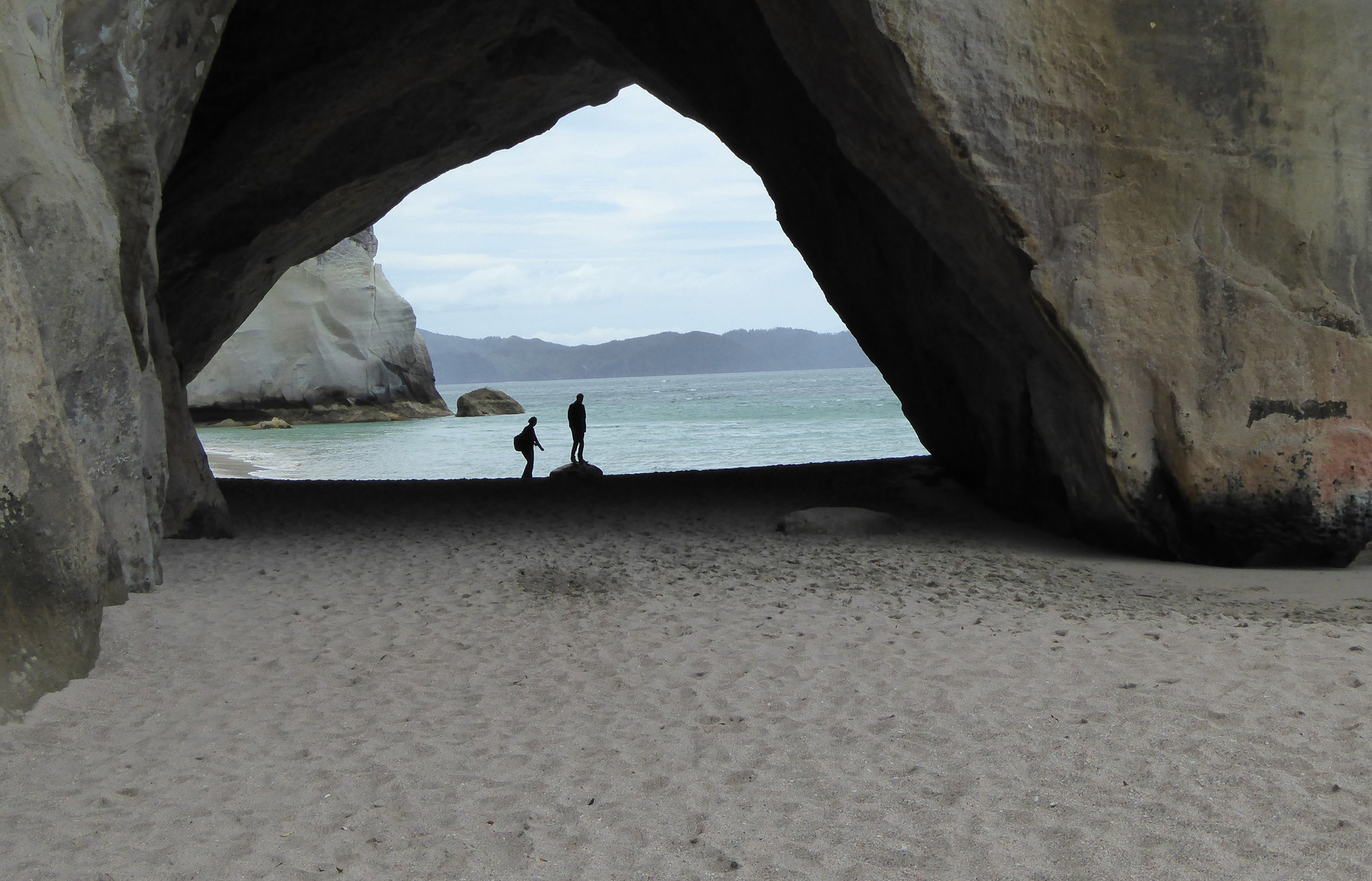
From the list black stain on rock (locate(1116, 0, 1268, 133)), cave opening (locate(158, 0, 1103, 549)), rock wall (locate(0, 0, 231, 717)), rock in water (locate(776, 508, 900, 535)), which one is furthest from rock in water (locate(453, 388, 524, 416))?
black stain on rock (locate(1116, 0, 1268, 133))

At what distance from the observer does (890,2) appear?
6672 millimetres

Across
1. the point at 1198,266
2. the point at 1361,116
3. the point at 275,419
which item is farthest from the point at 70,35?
the point at 275,419

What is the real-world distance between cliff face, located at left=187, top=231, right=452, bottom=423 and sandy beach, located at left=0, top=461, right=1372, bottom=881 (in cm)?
3305

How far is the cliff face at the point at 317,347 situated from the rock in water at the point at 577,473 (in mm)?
26690

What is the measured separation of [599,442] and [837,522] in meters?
26.7

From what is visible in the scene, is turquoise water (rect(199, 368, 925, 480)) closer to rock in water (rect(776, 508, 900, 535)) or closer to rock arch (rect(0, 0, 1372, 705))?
rock in water (rect(776, 508, 900, 535))

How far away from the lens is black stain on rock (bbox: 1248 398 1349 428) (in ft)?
23.1

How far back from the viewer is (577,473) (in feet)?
45.1

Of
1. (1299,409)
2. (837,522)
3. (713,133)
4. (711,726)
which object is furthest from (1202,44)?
(711,726)

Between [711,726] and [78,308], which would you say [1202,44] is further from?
[78,308]

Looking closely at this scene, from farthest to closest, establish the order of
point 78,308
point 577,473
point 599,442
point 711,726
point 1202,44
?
1. point 599,442
2. point 577,473
3. point 1202,44
4. point 78,308
5. point 711,726

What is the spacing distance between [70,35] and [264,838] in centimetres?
483

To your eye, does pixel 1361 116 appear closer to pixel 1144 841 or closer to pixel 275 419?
pixel 1144 841

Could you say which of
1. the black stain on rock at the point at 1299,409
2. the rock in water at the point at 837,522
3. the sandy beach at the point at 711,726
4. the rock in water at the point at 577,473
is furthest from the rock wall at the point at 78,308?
the black stain on rock at the point at 1299,409
